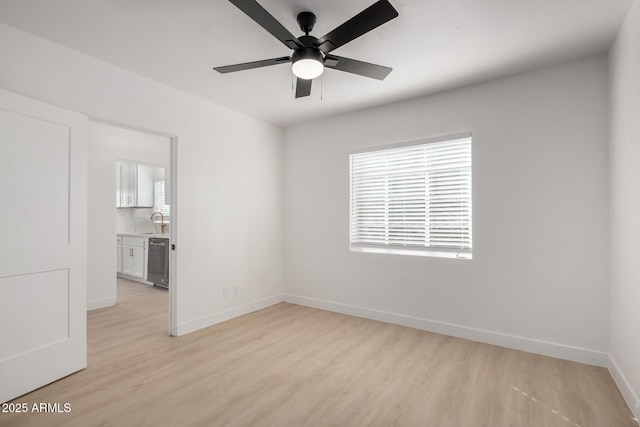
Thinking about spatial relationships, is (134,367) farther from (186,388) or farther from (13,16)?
(13,16)

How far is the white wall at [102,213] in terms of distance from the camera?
4539 millimetres

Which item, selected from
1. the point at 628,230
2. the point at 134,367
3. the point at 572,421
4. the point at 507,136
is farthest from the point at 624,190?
the point at 134,367

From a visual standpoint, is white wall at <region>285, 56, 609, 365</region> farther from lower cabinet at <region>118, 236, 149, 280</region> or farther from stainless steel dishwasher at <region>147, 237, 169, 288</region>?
lower cabinet at <region>118, 236, 149, 280</region>

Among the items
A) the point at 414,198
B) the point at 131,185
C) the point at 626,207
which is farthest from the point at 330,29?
the point at 131,185

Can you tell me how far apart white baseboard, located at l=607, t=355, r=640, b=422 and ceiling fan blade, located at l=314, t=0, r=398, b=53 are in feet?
9.19

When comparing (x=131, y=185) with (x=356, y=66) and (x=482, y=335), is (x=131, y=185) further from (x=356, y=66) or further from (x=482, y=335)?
(x=482, y=335)

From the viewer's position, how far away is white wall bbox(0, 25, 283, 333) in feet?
8.50

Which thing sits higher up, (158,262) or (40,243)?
(40,243)

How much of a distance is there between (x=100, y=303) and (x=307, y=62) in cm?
448

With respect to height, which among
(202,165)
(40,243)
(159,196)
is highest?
(202,165)

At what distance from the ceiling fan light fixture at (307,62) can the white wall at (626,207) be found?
2.00 metres

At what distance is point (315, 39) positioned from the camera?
7.02 ft

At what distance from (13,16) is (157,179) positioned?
5127 mm

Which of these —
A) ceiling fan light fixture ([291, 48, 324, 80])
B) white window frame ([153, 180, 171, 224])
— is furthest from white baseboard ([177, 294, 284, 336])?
white window frame ([153, 180, 171, 224])
